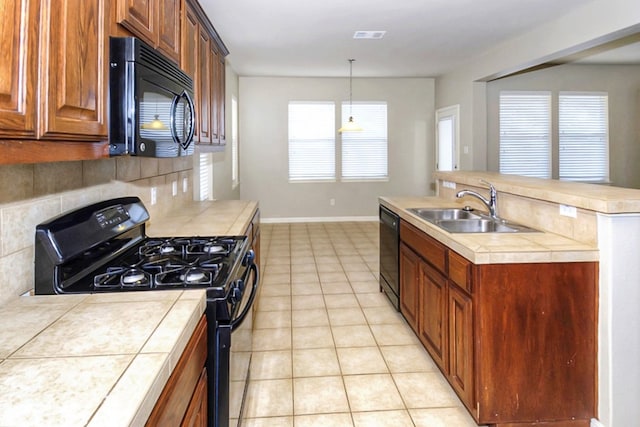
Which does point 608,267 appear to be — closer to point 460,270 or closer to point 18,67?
point 460,270

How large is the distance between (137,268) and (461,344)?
4.94 ft

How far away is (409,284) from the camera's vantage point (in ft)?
10.2

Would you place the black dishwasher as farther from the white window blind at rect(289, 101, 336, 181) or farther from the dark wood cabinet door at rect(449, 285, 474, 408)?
the white window blind at rect(289, 101, 336, 181)

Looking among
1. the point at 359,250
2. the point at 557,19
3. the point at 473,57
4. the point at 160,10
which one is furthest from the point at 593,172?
the point at 160,10

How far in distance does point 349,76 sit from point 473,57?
2.38m

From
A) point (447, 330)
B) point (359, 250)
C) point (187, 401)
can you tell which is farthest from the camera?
point (359, 250)

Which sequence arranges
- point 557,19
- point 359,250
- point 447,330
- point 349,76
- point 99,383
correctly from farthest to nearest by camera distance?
point 349,76 < point 359,250 < point 557,19 < point 447,330 < point 99,383

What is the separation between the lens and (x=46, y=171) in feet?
5.21

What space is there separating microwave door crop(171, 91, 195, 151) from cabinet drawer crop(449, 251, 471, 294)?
1.42 metres

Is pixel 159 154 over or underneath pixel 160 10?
underneath

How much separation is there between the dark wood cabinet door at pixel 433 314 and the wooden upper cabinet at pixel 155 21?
1831mm

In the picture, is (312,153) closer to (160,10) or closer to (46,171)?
(160,10)

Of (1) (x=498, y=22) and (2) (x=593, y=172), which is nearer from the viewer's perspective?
(1) (x=498, y=22)

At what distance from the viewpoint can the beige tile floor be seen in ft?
7.36
